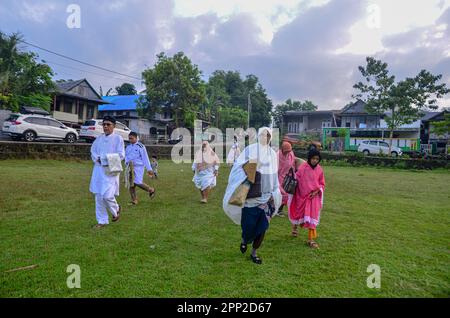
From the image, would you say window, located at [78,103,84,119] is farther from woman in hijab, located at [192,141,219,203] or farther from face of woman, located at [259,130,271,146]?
Answer: face of woman, located at [259,130,271,146]

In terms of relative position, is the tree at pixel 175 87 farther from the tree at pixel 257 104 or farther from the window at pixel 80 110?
the tree at pixel 257 104

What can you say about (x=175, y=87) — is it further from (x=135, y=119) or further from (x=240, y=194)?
(x=240, y=194)

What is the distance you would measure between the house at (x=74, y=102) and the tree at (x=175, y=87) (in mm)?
6610

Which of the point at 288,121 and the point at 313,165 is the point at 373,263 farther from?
the point at 288,121

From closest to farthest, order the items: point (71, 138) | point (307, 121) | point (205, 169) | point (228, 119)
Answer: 1. point (205, 169)
2. point (71, 138)
3. point (228, 119)
4. point (307, 121)

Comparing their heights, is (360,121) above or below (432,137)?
above

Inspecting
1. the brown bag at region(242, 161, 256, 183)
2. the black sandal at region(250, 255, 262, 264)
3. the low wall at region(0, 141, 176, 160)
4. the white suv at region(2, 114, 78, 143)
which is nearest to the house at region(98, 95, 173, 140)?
the white suv at region(2, 114, 78, 143)

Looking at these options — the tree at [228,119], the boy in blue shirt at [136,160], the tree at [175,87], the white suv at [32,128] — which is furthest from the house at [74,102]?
the boy in blue shirt at [136,160]

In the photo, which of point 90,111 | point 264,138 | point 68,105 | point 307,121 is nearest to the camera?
point 264,138

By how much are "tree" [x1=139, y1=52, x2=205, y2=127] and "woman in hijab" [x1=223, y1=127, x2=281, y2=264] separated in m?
25.2

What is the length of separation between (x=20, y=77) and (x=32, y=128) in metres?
8.43

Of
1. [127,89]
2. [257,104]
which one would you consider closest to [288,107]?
[257,104]

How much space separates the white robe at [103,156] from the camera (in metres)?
5.60

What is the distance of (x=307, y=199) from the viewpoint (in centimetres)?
518
